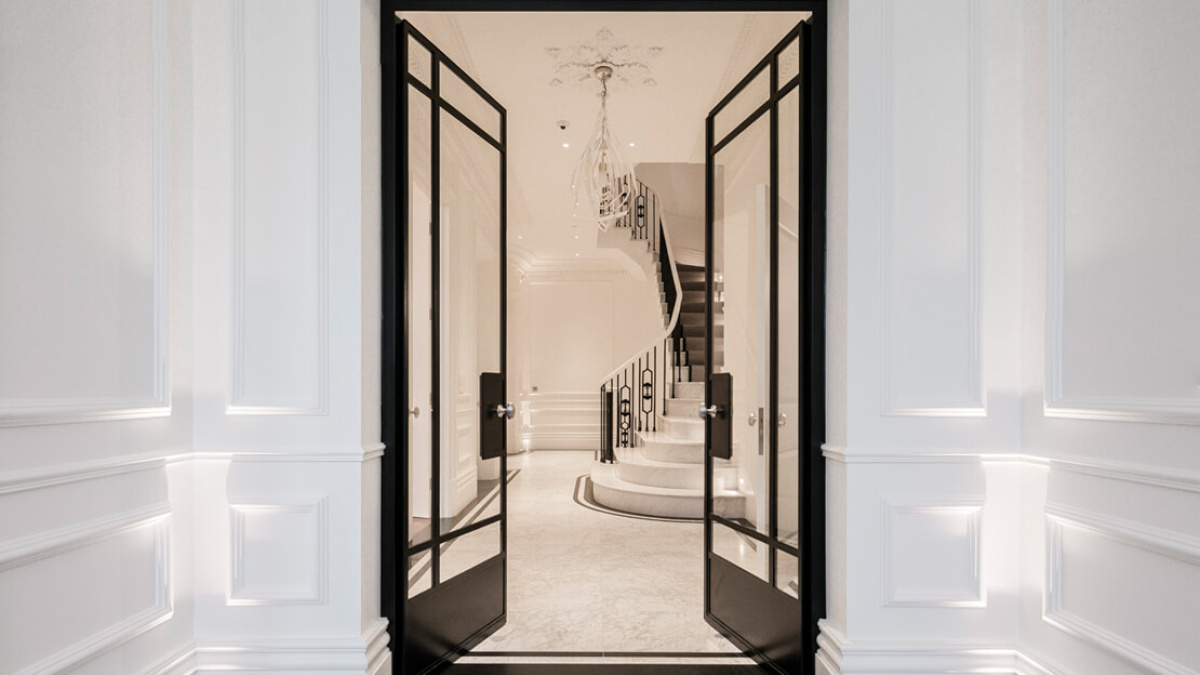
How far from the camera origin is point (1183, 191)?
5.25 feet

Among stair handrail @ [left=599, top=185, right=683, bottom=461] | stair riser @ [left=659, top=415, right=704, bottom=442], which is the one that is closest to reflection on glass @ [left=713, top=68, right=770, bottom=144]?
stair riser @ [left=659, top=415, right=704, bottom=442]

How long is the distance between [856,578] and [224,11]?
9.18 feet

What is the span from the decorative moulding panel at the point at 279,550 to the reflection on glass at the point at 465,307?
570mm

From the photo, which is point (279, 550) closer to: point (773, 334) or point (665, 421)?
point (773, 334)

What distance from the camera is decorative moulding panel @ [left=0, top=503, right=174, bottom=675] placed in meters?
1.49

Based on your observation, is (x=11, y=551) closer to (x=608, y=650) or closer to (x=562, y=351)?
(x=608, y=650)

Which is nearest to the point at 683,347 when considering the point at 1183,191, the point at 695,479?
the point at 695,479

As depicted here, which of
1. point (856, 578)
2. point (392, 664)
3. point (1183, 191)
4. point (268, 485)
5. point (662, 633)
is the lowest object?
point (662, 633)

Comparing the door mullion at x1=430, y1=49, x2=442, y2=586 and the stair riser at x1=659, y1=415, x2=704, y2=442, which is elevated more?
the door mullion at x1=430, y1=49, x2=442, y2=586

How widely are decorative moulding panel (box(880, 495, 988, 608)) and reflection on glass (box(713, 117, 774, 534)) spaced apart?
0.56m

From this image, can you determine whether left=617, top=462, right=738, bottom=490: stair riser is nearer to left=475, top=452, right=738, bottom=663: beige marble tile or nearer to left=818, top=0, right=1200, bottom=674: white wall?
left=475, top=452, right=738, bottom=663: beige marble tile

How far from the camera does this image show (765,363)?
8.73 ft

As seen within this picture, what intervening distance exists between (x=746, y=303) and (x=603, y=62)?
6.48 ft

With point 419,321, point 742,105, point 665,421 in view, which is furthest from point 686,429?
point 419,321
